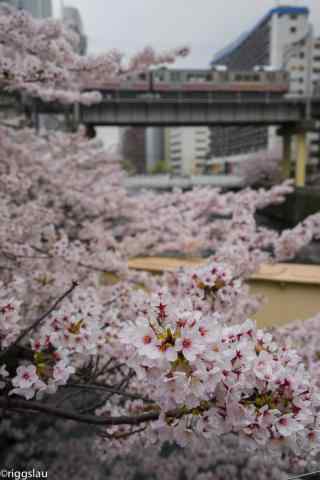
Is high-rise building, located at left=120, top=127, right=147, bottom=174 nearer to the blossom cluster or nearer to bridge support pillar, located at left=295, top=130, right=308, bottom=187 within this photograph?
bridge support pillar, located at left=295, top=130, right=308, bottom=187

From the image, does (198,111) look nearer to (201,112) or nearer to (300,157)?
(201,112)

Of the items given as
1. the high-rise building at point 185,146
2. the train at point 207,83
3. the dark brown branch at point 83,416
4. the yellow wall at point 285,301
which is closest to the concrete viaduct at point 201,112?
the train at point 207,83

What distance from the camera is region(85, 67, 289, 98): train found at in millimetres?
28000

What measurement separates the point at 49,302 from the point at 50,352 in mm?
2370

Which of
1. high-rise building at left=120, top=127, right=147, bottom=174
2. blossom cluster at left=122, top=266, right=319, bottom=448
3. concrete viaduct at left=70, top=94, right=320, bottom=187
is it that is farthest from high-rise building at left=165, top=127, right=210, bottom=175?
blossom cluster at left=122, top=266, right=319, bottom=448

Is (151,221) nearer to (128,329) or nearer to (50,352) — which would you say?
(50,352)

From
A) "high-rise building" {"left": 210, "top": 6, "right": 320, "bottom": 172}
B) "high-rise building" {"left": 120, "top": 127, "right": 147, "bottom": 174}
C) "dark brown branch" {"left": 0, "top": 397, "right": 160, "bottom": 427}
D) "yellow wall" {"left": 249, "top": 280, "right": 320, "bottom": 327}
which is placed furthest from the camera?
"high-rise building" {"left": 120, "top": 127, "right": 147, "bottom": 174}

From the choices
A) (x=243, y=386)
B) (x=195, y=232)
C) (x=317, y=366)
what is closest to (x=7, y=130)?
(x=195, y=232)

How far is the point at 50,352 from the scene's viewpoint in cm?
212

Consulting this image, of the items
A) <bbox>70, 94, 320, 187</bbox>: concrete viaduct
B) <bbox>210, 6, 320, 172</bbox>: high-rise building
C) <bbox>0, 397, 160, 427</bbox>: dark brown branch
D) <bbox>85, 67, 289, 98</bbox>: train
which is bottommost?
<bbox>0, 397, 160, 427</bbox>: dark brown branch

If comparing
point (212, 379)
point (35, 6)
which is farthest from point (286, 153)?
point (212, 379)

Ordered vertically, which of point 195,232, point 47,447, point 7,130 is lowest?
point 47,447

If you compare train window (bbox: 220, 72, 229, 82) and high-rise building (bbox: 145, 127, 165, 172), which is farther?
high-rise building (bbox: 145, 127, 165, 172)

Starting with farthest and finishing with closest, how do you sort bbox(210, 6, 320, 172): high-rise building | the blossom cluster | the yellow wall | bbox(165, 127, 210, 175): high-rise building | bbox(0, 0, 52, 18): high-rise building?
bbox(165, 127, 210, 175): high-rise building, bbox(210, 6, 320, 172): high-rise building, the yellow wall, bbox(0, 0, 52, 18): high-rise building, the blossom cluster
